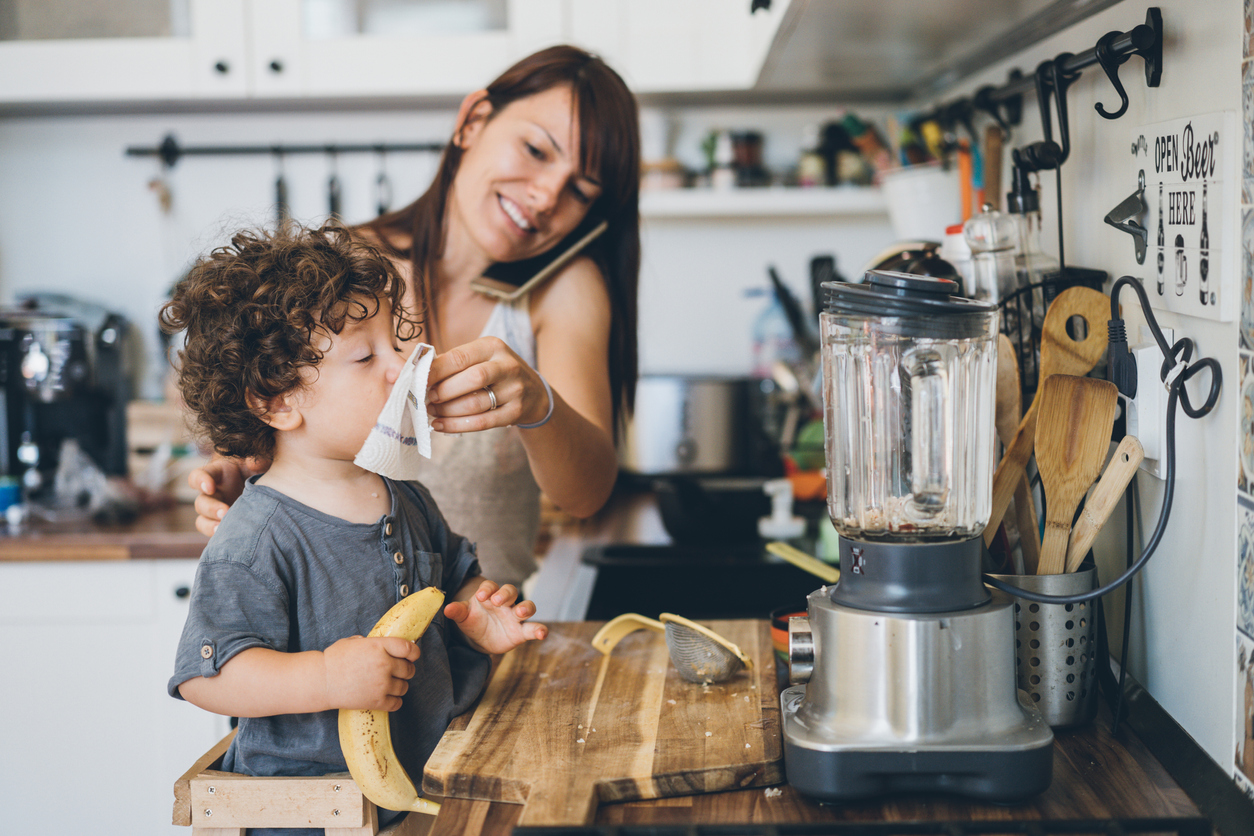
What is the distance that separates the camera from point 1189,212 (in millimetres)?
777

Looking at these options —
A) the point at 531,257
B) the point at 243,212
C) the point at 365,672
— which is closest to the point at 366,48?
the point at 243,212

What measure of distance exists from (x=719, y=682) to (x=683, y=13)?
1493mm

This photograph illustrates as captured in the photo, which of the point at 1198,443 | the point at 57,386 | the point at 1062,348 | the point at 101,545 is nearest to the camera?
the point at 1198,443

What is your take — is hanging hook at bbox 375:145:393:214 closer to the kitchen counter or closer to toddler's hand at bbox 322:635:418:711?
toddler's hand at bbox 322:635:418:711

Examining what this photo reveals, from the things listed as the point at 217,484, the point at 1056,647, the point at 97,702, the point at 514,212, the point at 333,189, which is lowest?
the point at 97,702

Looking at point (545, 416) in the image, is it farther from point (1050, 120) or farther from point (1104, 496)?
point (1050, 120)

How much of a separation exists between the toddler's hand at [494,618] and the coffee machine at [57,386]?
5.21ft

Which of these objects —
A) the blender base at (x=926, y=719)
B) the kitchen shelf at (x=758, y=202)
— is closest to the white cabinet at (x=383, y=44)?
the kitchen shelf at (x=758, y=202)

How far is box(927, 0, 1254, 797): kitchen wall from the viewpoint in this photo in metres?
0.71

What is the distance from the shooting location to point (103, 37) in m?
2.03

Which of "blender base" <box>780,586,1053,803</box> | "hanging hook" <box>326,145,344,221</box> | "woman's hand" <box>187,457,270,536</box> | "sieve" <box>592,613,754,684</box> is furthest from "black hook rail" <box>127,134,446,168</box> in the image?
"blender base" <box>780,586,1053,803</box>

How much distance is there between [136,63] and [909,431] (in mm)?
1895

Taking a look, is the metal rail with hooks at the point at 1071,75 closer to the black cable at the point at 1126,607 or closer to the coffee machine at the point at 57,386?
the black cable at the point at 1126,607

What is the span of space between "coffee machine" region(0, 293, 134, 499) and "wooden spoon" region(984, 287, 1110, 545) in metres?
1.98
